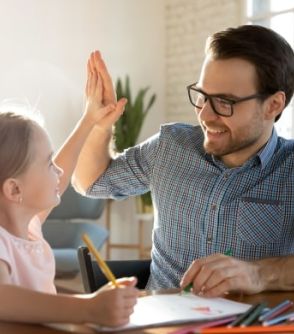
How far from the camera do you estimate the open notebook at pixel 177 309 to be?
1021 mm

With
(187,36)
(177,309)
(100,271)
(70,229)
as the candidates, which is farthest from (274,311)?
(187,36)

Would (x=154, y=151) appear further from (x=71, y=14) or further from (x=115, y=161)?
(x=71, y=14)

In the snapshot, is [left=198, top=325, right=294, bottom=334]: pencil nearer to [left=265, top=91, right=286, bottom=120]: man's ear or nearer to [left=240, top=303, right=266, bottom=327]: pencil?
[left=240, top=303, right=266, bottom=327]: pencil

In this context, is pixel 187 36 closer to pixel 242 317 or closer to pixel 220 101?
pixel 220 101

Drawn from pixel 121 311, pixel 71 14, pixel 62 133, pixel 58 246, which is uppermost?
pixel 71 14

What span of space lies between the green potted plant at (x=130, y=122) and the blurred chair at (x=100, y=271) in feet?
10.8

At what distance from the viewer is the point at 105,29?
17.7 feet

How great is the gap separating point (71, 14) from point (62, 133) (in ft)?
3.23

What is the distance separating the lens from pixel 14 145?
47.5 inches

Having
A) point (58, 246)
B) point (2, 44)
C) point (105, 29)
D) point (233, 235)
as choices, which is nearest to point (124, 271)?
point (233, 235)

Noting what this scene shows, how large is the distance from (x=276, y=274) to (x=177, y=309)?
0.40m

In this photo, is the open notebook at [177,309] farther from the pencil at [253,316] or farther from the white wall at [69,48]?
the white wall at [69,48]

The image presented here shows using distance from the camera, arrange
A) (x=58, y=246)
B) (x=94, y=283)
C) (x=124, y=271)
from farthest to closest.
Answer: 1. (x=58, y=246)
2. (x=124, y=271)
3. (x=94, y=283)

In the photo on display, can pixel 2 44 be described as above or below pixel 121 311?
above
